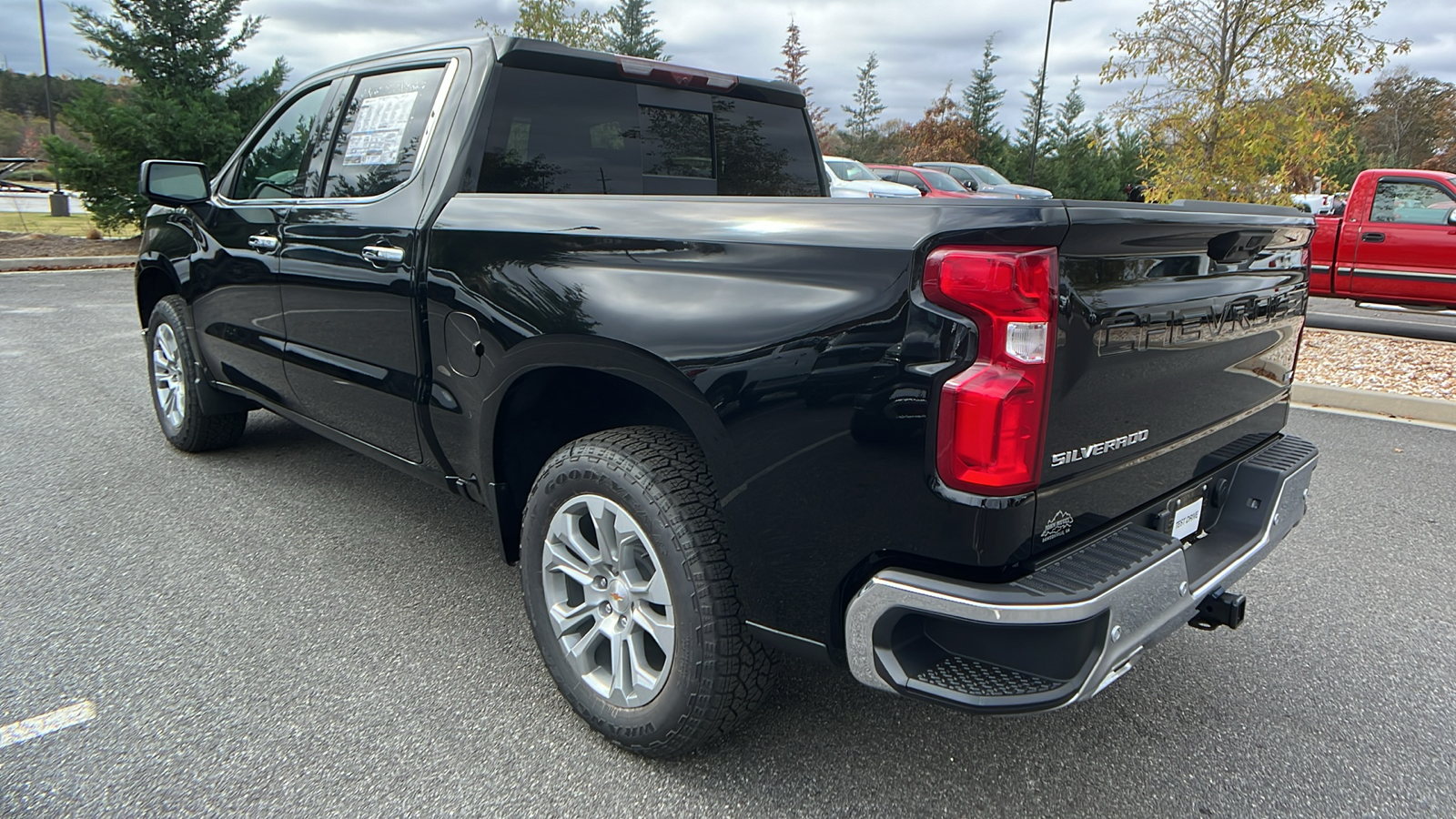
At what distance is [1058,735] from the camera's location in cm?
250

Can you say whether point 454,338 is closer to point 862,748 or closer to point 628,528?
point 628,528

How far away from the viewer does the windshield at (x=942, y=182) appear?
1997cm

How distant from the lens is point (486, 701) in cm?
261

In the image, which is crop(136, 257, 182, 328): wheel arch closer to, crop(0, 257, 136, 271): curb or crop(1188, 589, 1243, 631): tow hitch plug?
crop(1188, 589, 1243, 631): tow hitch plug

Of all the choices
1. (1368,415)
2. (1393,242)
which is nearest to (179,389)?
(1368,415)

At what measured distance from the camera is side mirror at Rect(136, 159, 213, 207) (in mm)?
3963

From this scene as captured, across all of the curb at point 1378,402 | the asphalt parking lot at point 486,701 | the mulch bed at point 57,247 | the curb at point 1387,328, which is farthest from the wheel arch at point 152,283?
the mulch bed at point 57,247

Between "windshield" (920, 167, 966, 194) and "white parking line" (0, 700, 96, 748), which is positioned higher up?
"windshield" (920, 167, 966, 194)

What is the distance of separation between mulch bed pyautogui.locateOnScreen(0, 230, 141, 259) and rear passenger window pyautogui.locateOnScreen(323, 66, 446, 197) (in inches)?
538

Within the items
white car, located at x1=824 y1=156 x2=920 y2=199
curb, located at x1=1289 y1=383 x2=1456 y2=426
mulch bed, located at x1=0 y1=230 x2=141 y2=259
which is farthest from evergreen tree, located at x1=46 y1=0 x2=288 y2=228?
curb, located at x1=1289 y1=383 x2=1456 y2=426

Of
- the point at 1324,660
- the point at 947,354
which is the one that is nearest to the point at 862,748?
the point at 947,354

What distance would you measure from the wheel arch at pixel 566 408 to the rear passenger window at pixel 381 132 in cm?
95

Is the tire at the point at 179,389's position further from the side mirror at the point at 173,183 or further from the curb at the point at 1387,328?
the curb at the point at 1387,328

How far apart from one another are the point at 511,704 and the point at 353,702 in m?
0.44
